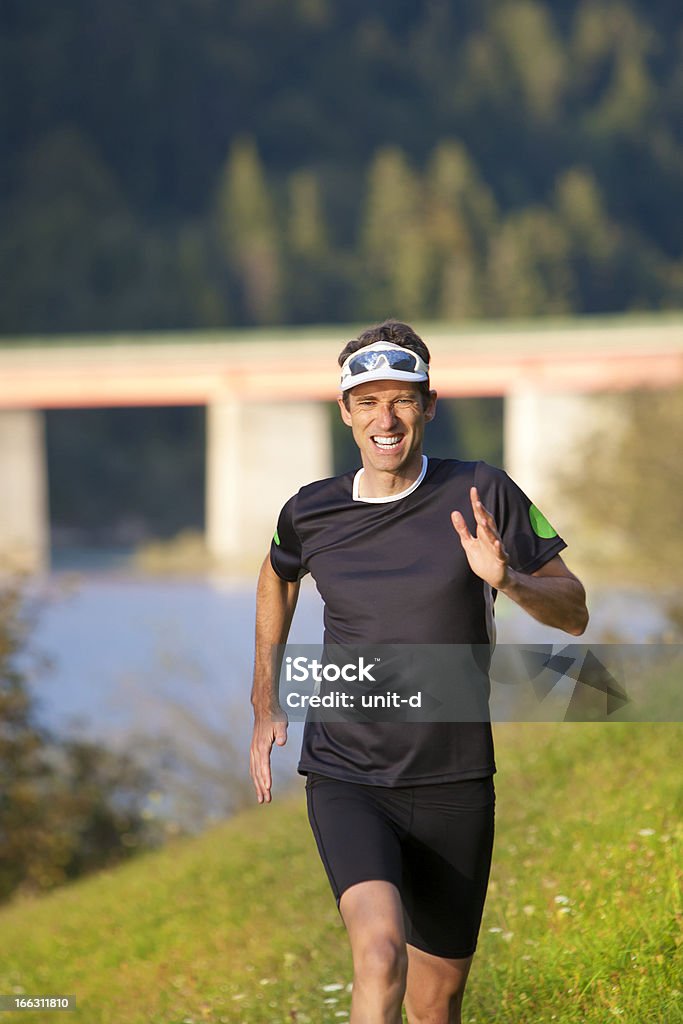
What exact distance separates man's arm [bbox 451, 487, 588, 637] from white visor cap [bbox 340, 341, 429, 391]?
1.39 feet

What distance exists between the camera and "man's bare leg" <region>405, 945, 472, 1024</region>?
4654 mm

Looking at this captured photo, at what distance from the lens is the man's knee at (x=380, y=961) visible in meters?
4.04

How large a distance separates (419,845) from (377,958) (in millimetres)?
532

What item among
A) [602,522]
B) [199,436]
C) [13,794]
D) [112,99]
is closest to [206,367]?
[199,436]

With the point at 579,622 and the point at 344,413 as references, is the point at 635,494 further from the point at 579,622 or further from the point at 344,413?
the point at 579,622

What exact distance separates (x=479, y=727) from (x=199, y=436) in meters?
85.4

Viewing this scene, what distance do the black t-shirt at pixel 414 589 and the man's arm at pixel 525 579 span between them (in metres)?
0.08

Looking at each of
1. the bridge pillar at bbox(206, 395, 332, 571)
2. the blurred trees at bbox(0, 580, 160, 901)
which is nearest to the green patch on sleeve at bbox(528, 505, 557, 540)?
the blurred trees at bbox(0, 580, 160, 901)

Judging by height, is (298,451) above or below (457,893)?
above

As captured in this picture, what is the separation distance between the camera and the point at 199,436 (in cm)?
8938

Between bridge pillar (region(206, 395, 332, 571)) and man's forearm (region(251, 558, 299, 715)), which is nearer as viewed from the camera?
man's forearm (region(251, 558, 299, 715))

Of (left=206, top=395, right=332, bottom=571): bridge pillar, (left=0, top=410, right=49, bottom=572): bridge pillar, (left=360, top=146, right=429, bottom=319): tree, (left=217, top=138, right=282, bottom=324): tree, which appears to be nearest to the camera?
(left=206, top=395, right=332, bottom=571): bridge pillar

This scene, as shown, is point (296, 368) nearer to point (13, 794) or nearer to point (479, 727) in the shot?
point (13, 794)

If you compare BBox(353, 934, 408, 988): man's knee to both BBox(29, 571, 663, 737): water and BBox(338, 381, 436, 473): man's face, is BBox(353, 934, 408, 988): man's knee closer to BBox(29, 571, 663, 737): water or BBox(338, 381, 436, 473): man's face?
BBox(338, 381, 436, 473): man's face
